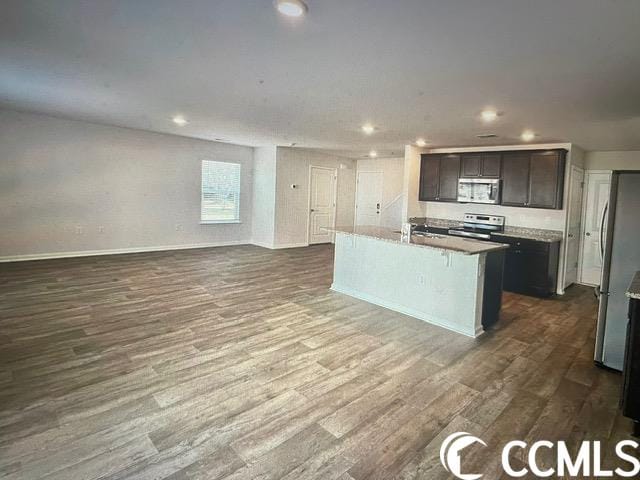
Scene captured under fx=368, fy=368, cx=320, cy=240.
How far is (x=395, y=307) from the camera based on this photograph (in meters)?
4.54

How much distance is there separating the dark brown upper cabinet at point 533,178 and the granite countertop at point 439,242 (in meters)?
2.14

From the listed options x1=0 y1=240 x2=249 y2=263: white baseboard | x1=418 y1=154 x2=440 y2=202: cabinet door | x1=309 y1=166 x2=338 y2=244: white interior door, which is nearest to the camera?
x1=0 y1=240 x2=249 y2=263: white baseboard

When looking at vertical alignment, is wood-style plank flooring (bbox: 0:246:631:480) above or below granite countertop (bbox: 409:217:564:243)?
below

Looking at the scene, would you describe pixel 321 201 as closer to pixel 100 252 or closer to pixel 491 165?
pixel 491 165

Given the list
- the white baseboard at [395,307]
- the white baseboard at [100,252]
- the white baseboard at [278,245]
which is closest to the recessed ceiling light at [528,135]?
the white baseboard at [395,307]

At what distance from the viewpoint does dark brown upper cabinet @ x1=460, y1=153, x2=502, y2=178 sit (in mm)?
6289

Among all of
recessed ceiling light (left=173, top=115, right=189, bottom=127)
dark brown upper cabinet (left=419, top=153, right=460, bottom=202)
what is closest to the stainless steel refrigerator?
dark brown upper cabinet (left=419, top=153, right=460, bottom=202)

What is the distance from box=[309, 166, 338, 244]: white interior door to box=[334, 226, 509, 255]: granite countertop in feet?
13.6

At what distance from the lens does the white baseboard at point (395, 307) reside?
12.8ft

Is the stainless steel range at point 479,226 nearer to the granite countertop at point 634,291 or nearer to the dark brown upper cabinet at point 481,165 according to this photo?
the dark brown upper cabinet at point 481,165

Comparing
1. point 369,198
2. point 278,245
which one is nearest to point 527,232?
point 369,198

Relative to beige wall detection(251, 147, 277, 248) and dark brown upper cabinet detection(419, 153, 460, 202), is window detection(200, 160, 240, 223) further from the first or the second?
dark brown upper cabinet detection(419, 153, 460, 202)

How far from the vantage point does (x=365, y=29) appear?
229 cm

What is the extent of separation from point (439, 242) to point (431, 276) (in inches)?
16.2
